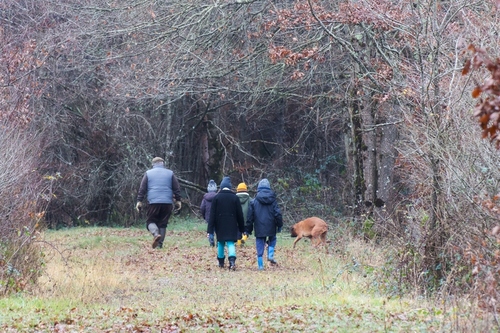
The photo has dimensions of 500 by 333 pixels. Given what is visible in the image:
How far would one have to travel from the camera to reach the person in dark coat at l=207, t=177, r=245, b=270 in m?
15.4

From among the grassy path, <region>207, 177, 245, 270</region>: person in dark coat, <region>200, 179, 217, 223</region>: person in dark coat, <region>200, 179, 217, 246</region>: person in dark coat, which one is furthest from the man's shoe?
<region>207, 177, 245, 270</region>: person in dark coat

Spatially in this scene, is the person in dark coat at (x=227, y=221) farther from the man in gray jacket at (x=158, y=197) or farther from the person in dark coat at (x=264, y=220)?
the man in gray jacket at (x=158, y=197)

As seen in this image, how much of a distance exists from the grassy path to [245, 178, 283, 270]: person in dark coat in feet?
1.49

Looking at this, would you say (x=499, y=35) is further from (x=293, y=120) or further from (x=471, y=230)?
(x=293, y=120)

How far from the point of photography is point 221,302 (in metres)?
11.2

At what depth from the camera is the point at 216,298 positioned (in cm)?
1169

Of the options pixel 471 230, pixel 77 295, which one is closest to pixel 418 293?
pixel 471 230

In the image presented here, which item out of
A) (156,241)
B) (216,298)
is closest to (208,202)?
(156,241)

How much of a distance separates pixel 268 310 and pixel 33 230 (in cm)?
444

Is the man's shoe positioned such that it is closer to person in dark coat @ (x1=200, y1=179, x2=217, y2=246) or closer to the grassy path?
the grassy path

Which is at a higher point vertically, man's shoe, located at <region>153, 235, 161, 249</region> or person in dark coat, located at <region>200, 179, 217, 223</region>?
person in dark coat, located at <region>200, 179, 217, 223</region>

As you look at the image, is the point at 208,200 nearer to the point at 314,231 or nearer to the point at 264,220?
the point at 314,231

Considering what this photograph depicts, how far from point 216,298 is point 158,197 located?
6.77 metres

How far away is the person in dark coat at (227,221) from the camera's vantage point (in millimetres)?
15359
